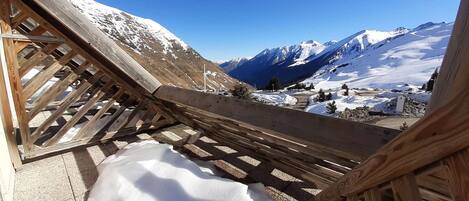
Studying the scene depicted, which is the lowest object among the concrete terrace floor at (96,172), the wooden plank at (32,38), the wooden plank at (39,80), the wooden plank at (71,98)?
the concrete terrace floor at (96,172)

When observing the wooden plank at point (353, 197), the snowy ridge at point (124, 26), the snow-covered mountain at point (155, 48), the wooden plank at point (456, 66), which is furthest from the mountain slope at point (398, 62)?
the wooden plank at point (456, 66)

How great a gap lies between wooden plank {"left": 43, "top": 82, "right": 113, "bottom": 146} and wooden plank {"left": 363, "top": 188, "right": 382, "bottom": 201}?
3333 mm

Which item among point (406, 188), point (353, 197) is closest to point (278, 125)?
point (353, 197)

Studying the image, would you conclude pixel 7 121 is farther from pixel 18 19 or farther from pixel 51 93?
pixel 18 19

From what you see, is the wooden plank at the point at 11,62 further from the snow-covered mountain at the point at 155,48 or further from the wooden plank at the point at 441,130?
the snow-covered mountain at the point at 155,48

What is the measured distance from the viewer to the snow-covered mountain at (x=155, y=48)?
349ft

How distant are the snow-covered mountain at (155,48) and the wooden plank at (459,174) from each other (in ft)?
314

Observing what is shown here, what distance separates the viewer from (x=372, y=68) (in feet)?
394

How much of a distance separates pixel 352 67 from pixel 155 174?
138m

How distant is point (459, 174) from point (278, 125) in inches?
34.5

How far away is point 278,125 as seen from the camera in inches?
59.7

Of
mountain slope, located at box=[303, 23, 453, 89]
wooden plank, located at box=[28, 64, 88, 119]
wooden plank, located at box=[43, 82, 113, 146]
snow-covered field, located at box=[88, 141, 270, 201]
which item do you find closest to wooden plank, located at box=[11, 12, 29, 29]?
wooden plank, located at box=[28, 64, 88, 119]

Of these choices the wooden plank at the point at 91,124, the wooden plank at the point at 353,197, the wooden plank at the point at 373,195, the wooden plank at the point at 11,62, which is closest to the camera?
the wooden plank at the point at 373,195

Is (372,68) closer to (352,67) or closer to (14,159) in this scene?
(352,67)
